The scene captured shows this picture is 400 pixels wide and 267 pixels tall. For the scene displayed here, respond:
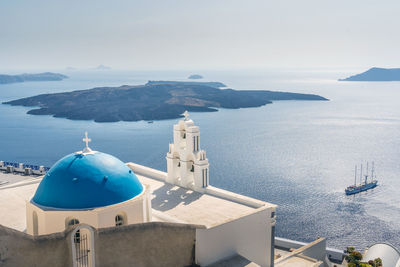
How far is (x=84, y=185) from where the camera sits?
45.4 ft

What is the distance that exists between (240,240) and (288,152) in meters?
59.3

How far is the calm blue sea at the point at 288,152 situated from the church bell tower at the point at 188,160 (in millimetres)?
22670

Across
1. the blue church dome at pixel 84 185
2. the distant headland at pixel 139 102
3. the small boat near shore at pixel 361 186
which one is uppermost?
the blue church dome at pixel 84 185

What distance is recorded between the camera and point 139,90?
15350 cm

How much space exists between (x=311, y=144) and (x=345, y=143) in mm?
8041

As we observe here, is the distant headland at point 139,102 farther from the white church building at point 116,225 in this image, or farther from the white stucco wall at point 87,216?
the white stucco wall at point 87,216

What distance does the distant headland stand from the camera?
117250 mm

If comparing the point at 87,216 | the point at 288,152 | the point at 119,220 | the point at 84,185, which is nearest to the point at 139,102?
the point at 288,152

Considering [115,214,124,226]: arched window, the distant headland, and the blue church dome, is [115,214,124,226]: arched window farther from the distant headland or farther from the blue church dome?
the distant headland

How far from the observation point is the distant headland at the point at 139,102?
11725cm

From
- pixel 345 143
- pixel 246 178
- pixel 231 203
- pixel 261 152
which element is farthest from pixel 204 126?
pixel 231 203

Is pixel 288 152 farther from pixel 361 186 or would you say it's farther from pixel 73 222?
pixel 73 222

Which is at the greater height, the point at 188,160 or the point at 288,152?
the point at 188,160

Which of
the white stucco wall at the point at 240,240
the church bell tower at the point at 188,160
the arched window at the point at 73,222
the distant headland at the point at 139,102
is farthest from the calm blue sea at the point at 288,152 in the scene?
the arched window at the point at 73,222
